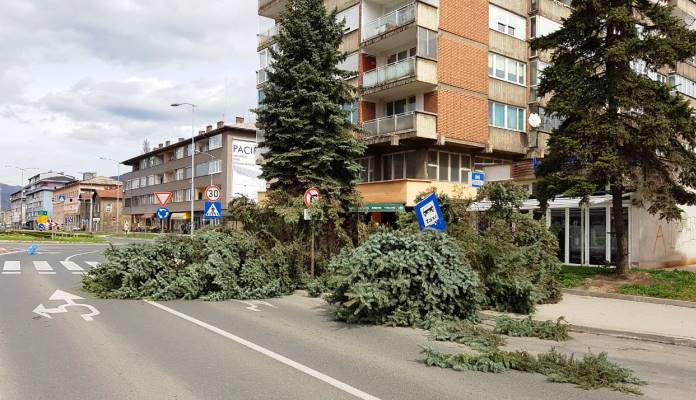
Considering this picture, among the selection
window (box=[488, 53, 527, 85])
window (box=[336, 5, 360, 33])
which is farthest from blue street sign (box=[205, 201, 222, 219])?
window (box=[488, 53, 527, 85])

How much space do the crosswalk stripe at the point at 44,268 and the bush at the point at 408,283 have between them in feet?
46.3

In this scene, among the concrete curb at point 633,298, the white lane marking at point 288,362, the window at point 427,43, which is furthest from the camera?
the window at point 427,43

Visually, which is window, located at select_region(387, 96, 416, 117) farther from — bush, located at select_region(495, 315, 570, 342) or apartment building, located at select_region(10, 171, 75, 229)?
apartment building, located at select_region(10, 171, 75, 229)

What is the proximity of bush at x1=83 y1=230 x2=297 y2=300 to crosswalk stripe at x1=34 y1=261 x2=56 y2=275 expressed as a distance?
21.8 ft

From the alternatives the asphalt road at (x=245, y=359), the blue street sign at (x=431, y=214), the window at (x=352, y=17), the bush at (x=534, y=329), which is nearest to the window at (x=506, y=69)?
the window at (x=352, y=17)

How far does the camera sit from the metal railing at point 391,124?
1045 inches

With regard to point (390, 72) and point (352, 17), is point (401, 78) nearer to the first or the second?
point (390, 72)

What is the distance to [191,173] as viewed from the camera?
242 feet

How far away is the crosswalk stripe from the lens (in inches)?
770

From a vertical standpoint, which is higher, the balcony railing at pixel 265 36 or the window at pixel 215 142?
the balcony railing at pixel 265 36

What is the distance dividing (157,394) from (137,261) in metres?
8.25

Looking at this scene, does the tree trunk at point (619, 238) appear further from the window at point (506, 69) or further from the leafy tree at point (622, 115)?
the window at point (506, 69)

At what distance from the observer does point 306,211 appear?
50.9 feet

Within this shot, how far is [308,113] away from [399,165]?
41.5ft
